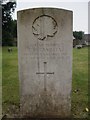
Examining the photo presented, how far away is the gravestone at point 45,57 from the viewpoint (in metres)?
6.35

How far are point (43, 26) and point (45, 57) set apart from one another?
0.66 meters

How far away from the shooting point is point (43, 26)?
6.39 meters

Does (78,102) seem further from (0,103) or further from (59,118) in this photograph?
(0,103)

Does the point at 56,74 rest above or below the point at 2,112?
above

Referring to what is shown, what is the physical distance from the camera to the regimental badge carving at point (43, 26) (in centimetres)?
637

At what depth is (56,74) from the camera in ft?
21.2

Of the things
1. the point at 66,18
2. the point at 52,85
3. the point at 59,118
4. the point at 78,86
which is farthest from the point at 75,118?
the point at 78,86

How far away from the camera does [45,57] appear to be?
6.43 metres

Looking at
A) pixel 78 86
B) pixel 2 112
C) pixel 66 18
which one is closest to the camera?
pixel 66 18

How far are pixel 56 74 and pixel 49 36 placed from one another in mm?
820

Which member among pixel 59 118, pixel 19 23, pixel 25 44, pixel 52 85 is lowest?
pixel 59 118

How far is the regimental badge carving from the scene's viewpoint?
251 inches

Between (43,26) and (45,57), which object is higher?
(43,26)

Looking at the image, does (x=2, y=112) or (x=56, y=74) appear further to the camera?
(x=2, y=112)
